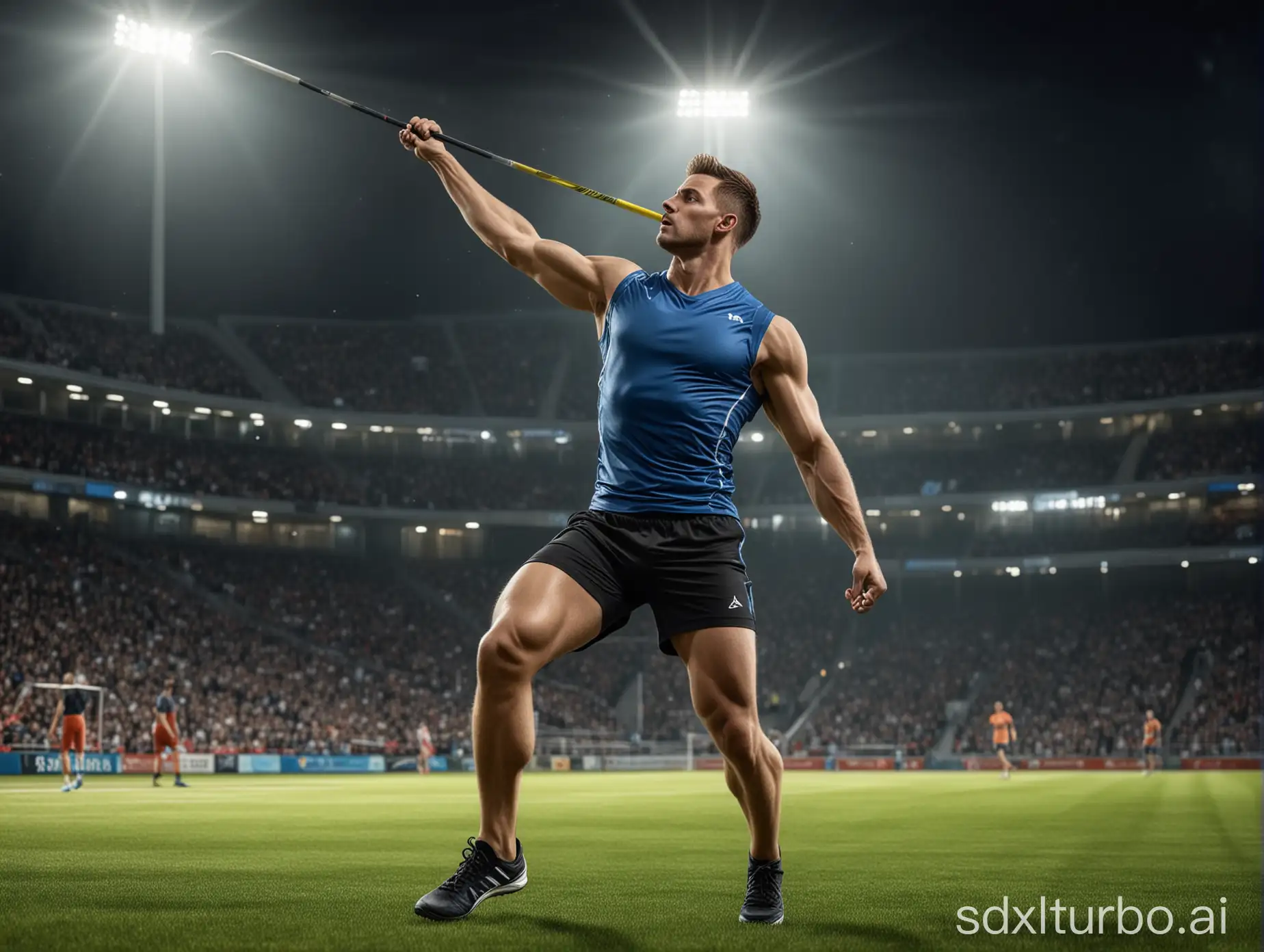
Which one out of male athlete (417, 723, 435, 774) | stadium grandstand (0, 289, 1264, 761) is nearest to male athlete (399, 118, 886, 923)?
male athlete (417, 723, 435, 774)

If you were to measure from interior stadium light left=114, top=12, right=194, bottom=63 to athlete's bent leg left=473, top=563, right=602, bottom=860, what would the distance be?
41750 millimetres

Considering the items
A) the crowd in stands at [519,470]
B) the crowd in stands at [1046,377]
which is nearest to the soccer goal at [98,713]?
the crowd in stands at [519,470]

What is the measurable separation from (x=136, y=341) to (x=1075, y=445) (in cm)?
4226

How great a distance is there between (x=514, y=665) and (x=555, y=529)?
183 ft

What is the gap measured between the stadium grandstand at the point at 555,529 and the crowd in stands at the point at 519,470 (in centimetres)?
16

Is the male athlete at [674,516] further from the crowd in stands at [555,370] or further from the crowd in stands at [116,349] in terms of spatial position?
the crowd in stands at [555,370]

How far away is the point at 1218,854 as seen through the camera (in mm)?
10289

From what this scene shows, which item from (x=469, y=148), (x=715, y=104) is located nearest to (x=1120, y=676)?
(x=715, y=104)

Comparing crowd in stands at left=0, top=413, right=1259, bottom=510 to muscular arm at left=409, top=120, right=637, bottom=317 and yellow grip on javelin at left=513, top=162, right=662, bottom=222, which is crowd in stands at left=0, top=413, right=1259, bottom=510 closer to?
yellow grip on javelin at left=513, top=162, right=662, bottom=222

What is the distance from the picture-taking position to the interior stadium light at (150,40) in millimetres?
42312

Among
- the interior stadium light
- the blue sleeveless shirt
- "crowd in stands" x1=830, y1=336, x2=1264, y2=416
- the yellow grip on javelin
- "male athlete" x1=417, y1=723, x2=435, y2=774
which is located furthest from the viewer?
"crowd in stands" x1=830, y1=336, x2=1264, y2=416

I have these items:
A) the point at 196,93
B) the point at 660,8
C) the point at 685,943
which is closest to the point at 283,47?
the point at 196,93

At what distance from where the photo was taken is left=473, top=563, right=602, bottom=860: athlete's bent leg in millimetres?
5664

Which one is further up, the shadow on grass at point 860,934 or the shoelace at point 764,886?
the shoelace at point 764,886
